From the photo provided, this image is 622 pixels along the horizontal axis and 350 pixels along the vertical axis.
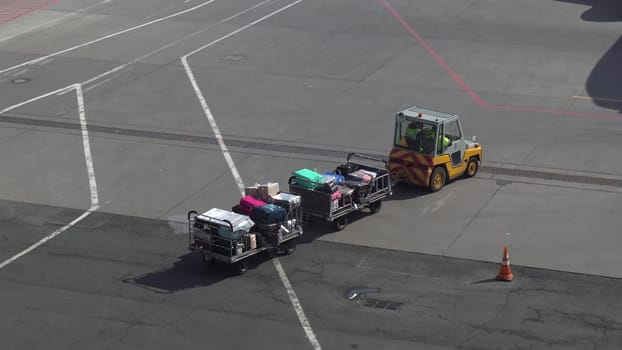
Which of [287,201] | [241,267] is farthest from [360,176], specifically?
[241,267]

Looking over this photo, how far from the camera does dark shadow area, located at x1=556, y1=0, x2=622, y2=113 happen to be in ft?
133

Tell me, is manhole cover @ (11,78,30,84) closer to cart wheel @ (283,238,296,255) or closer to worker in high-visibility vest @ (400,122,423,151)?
worker in high-visibility vest @ (400,122,423,151)

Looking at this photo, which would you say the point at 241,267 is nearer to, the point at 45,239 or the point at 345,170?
the point at 345,170

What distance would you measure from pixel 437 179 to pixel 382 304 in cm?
851

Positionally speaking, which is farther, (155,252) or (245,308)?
(155,252)

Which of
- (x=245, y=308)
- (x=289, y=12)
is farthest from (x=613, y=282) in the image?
(x=289, y=12)

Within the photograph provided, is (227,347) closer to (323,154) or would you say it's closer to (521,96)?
(323,154)

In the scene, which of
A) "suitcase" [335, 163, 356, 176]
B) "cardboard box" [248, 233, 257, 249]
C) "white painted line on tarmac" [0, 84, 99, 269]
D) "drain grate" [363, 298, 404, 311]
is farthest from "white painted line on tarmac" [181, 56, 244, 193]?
"drain grate" [363, 298, 404, 311]

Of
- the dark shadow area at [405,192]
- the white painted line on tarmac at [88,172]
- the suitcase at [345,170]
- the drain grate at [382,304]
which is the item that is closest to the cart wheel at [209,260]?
the drain grate at [382,304]

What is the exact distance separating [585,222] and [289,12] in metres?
31.3

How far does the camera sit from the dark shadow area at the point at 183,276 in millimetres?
25000

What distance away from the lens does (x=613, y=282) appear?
972 inches

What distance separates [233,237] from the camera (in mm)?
25031

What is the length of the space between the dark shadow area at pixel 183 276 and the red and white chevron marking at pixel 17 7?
Answer: 115 ft
